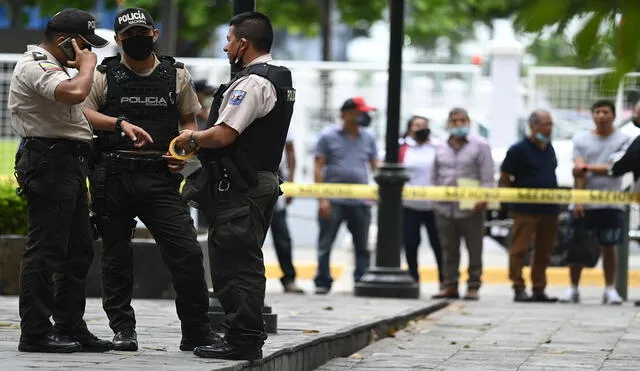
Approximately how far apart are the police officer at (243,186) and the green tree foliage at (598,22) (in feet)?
12.9

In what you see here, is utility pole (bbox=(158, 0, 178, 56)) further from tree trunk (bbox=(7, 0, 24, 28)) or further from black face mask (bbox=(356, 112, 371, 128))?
tree trunk (bbox=(7, 0, 24, 28))

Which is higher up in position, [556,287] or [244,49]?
[244,49]

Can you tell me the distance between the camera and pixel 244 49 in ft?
22.9

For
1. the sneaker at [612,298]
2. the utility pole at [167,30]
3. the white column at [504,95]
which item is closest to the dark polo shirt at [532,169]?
the sneaker at [612,298]

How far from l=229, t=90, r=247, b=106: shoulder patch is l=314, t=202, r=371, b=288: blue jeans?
25.3 feet

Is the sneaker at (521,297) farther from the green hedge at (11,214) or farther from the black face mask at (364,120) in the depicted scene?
the green hedge at (11,214)

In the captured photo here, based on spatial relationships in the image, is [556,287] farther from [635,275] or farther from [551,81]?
[551,81]

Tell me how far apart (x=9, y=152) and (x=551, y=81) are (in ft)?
21.9

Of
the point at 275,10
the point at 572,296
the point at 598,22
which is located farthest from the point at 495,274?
the point at 598,22

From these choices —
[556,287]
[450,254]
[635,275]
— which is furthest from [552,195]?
[635,275]

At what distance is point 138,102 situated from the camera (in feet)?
23.6

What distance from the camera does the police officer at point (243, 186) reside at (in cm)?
675

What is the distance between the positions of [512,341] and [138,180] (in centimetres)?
352

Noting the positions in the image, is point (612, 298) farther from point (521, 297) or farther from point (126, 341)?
point (126, 341)
